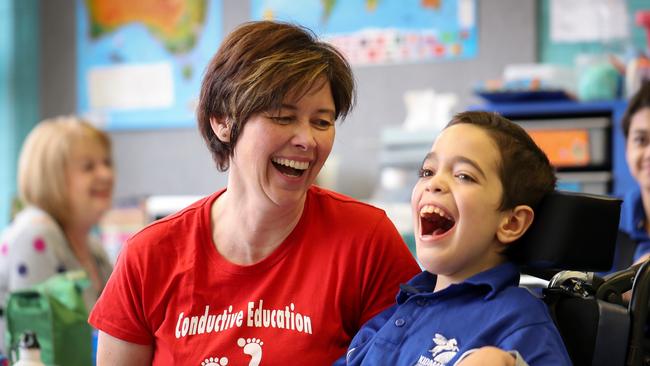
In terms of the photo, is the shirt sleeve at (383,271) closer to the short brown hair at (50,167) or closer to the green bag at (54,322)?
the green bag at (54,322)

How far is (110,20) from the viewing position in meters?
5.11

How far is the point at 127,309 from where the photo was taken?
5.36 feet

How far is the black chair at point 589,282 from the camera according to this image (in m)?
1.27

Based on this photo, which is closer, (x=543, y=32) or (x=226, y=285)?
(x=226, y=285)

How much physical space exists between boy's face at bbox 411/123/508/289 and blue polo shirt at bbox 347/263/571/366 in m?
0.05

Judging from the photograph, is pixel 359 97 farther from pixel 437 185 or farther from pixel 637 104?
pixel 437 185

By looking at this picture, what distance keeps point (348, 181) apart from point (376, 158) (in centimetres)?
20

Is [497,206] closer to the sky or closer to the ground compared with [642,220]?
closer to the sky

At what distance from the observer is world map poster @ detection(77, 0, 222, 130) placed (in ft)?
16.0

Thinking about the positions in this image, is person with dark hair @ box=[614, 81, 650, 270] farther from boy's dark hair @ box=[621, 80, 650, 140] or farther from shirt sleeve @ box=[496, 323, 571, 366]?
shirt sleeve @ box=[496, 323, 571, 366]

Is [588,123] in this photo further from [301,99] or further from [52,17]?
[52,17]

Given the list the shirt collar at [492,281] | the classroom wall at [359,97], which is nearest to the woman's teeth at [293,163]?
the shirt collar at [492,281]

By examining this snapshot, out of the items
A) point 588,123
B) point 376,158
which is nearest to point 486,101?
point 588,123

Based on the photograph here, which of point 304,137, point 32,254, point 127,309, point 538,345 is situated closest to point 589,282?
point 538,345
